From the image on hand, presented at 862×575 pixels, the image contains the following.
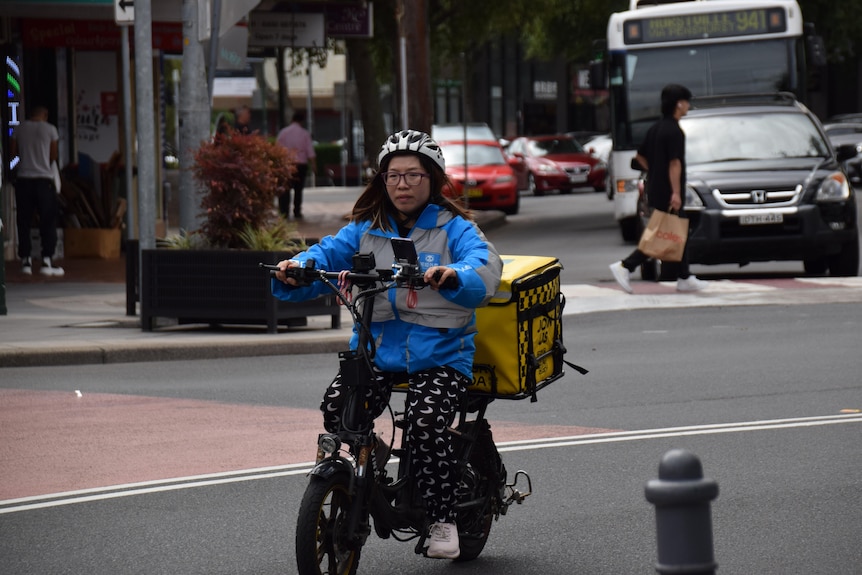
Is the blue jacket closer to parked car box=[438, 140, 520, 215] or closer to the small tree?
the small tree

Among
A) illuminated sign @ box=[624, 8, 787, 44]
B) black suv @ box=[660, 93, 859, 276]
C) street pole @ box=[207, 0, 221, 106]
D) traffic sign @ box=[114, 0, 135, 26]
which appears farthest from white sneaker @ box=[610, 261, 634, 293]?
illuminated sign @ box=[624, 8, 787, 44]

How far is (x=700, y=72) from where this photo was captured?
70.8 ft

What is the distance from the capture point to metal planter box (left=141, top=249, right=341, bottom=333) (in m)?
12.9

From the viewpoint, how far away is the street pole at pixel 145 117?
13.6 metres

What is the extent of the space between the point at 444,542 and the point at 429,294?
84 centimetres

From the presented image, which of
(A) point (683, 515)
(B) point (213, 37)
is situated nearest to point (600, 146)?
(B) point (213, 37)

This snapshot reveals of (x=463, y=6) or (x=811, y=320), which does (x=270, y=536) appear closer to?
(x=811, y=320)

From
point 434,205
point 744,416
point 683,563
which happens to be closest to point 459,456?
point 434,205

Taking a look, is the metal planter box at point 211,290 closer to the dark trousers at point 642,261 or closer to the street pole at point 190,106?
the street pole at point 190,106

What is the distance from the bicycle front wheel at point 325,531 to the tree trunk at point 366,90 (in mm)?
28335

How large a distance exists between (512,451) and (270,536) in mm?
1999

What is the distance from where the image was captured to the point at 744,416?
29.2ft

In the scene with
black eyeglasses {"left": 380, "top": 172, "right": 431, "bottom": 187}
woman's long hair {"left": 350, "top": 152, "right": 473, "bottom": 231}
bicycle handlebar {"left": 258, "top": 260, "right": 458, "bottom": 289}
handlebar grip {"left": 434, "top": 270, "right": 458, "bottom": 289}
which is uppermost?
black eyeglasses {"left": 380, "top": 172, "right": 431, "bottom": 187}

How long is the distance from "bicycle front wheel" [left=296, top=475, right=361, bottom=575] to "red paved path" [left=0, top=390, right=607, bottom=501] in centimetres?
252
